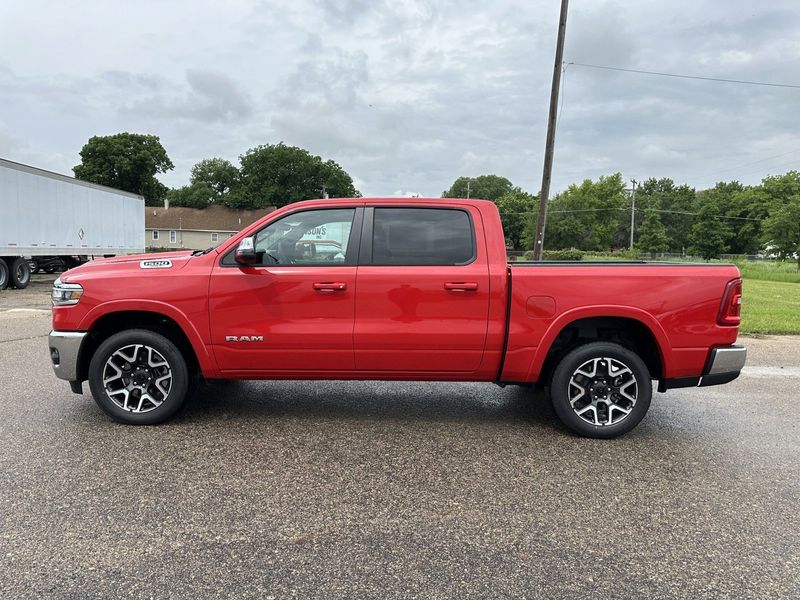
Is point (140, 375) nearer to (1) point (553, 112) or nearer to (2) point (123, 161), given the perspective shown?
(1) point (553, 112)

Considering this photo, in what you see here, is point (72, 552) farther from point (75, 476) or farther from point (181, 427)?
point (181, 427)

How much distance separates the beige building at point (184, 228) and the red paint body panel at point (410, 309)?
64938mm

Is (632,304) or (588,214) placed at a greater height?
(588,214)

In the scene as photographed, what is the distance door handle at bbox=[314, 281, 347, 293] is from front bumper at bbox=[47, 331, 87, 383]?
6.25 feet

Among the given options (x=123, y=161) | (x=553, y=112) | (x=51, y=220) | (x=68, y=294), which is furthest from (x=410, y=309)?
(x=123, y=161)

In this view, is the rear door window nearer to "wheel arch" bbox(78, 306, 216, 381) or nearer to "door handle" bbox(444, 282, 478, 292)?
"door handle" bbox(444, 282, 478, 292)

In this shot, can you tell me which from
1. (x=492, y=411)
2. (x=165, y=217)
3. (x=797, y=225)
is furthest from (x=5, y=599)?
(x=165, y=217)

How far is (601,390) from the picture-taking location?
4.31 m

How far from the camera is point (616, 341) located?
176 inches

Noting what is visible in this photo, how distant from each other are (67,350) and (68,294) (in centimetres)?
45

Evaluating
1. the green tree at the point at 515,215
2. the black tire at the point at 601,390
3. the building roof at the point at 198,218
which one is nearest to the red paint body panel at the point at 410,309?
the black tire at the point at 601,390

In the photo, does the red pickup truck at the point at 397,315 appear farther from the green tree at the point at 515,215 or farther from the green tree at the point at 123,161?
the green tree at the point at 515,215

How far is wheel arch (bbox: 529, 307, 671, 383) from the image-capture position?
4.20 metres

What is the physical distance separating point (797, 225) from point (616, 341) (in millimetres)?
53119
